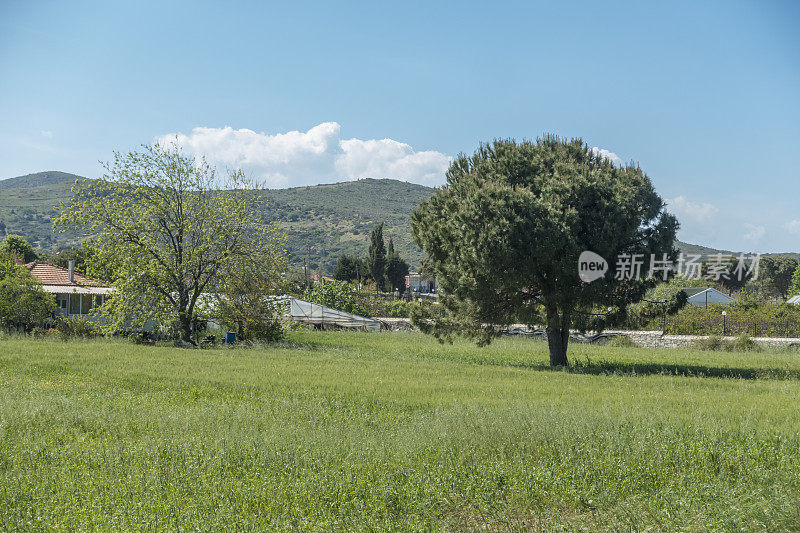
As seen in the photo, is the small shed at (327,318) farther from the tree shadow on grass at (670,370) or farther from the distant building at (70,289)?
the tree shadow on grass at (670,370)

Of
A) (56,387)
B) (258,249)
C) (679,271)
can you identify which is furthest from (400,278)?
(56,387)

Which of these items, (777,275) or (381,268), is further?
(777,275)

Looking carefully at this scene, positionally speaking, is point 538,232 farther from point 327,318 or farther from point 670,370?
point 327,318

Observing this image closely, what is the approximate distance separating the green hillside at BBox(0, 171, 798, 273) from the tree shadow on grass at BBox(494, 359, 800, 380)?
112447mm

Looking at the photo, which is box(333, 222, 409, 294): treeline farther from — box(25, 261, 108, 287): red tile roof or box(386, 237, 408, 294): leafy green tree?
box(25, 261, 108, 287): red tile roof

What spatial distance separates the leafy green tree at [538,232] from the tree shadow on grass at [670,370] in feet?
5.38

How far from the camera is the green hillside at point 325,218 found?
144 m

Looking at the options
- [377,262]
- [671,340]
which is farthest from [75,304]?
[377,262]

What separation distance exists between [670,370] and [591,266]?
12.8ft

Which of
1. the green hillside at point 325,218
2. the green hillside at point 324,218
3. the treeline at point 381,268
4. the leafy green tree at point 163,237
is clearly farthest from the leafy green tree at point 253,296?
the green hillside at point 325,218

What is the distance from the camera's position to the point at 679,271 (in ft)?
69.9

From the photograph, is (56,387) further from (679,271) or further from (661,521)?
(679,271)

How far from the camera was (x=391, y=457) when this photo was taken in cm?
711

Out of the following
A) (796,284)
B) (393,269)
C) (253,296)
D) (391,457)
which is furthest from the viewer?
(796,284)
